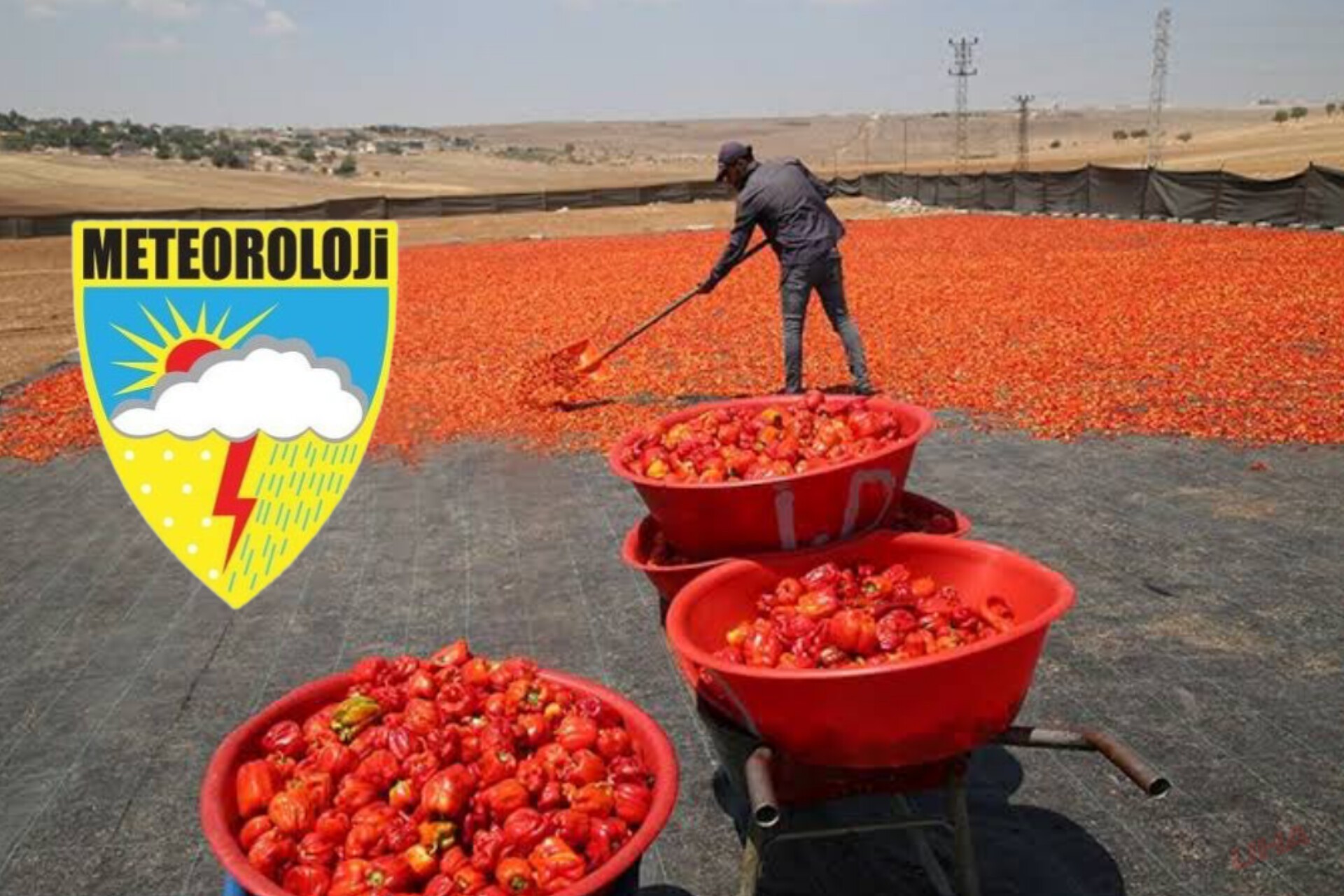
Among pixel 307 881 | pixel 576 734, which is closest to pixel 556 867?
pixel 576 734

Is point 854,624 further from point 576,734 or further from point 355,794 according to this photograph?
point 355,794

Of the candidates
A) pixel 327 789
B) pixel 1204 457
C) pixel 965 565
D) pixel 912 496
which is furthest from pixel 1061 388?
pixel 327 789

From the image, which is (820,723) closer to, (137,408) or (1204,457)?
(137,408)

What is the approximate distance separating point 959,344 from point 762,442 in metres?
10.6

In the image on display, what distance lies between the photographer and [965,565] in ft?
12.1

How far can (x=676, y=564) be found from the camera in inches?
163

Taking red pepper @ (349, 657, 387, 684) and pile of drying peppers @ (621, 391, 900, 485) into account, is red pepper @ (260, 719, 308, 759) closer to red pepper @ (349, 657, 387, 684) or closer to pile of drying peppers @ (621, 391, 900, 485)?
red pepper @ (349, 657, 387, 684)

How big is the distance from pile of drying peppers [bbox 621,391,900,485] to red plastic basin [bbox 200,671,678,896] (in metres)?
1.01

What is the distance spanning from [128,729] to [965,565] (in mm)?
4247

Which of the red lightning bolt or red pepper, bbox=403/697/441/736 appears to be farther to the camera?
the red lightning bolt

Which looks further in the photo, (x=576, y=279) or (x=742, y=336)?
(x=576, y=279)

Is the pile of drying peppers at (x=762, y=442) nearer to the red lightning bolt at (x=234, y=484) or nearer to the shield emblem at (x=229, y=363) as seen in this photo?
the shield emblem at (x=229, y=363)

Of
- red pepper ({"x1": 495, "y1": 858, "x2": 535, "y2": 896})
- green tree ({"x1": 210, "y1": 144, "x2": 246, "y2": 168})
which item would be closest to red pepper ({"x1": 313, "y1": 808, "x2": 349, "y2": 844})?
red pepper ({"x1": 495, "y1": 858, "x2": 535, "y2": 896})

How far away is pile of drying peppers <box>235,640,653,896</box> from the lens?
2.64 m
